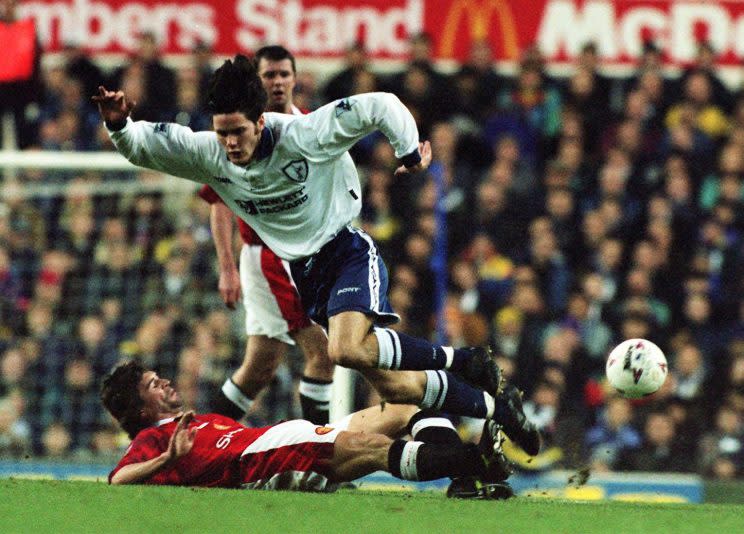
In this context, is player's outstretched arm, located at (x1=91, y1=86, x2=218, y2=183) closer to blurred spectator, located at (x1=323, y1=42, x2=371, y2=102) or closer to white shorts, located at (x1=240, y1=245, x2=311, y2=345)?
white shorts, located at (x1=240, y1=245, x2=311, y2=345)

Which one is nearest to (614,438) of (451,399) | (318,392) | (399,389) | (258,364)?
(318,392)

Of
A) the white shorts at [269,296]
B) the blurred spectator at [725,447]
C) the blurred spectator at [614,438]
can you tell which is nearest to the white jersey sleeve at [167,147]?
the white shorts at [269,296]

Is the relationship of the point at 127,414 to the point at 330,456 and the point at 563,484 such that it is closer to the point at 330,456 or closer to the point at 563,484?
the point at 330,456

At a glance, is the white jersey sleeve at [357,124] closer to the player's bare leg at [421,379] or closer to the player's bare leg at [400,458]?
the player's bare leg at [421,379]

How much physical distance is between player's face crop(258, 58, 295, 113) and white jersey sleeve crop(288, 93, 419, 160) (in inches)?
34.1

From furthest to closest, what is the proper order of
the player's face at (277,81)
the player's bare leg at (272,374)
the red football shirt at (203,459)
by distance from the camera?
the player's bare leg at (272,374)
the player's face at (277,81)
the red football shirt at (203,459)

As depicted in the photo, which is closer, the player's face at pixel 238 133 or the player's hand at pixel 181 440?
the player's face at pixel 238 133

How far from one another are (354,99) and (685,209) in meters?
5.16

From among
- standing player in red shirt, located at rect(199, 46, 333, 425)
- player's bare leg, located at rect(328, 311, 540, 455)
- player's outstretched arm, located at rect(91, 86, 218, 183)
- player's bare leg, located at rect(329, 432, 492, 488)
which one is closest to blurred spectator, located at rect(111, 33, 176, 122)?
standing player in red shirt, located at rect(199, 46, 333, 425)

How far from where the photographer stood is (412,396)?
6.88 metres

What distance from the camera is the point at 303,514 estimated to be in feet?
19.1

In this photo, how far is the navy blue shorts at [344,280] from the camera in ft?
22.5

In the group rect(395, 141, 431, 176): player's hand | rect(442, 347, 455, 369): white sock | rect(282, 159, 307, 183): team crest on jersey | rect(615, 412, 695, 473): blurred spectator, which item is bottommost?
rect(615, 412, 695, 473): blurred spectator

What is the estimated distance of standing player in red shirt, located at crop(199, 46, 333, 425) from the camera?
8.05 m
